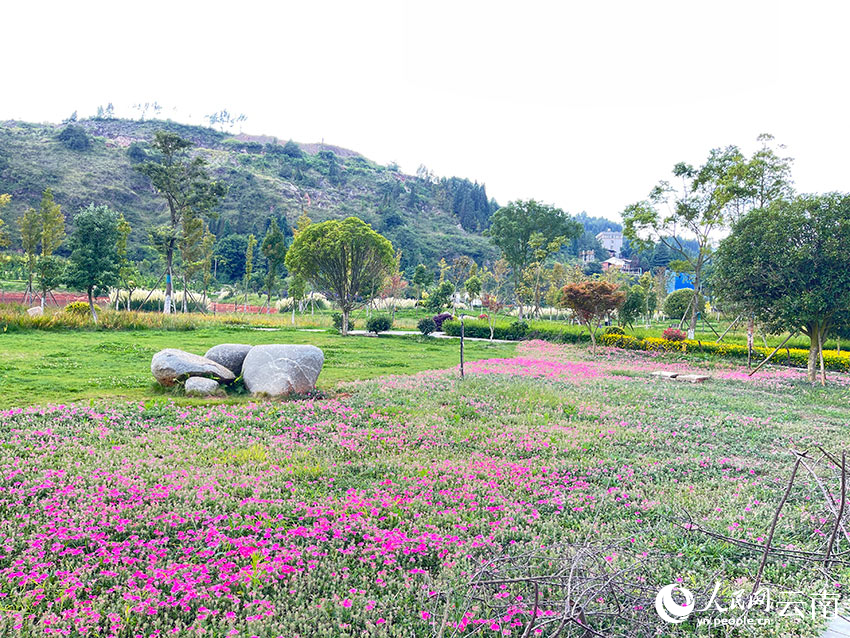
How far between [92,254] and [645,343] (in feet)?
87.8

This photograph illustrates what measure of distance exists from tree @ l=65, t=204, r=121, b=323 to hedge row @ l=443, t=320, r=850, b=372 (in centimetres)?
1821

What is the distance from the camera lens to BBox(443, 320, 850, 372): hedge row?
19422 mm

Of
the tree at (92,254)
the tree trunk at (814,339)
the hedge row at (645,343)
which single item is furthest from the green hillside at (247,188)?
the tree trunk at (814,339)

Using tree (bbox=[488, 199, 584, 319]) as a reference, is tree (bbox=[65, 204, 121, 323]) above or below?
below

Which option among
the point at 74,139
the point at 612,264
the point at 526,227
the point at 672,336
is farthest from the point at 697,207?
the point at 74,139

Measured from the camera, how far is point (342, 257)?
1096 inches

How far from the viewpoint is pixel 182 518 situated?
4238mm

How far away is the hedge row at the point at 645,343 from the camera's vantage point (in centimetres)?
1942

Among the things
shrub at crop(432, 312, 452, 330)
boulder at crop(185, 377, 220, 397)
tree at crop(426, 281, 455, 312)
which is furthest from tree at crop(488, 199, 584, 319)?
boulder at crop(185, 377, 220, 397)

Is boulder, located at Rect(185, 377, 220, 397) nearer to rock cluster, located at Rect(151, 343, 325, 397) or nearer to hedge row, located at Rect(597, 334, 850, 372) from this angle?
rock cluster, located at Rect(151, 343, 325, 397)

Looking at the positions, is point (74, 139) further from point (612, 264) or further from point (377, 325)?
point (612, 264)

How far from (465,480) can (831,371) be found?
1992 centimetres

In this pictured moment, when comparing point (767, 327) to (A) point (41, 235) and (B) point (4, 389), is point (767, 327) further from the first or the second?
(A) point (41, 235)

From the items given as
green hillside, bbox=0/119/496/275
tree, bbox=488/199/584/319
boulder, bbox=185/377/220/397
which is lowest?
boulder, bbox=185/377/220/397
